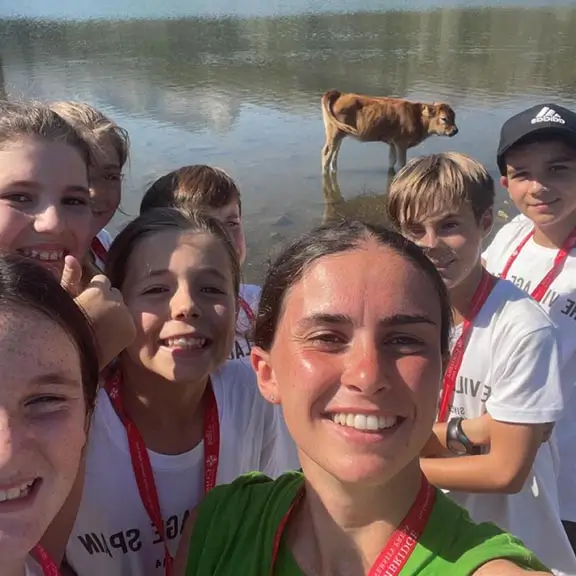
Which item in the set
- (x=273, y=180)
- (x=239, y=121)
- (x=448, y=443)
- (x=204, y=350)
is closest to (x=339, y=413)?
(x=204, y=350)

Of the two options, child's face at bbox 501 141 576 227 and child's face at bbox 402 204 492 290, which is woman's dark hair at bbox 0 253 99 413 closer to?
child's face at bbox 402 204 492 290

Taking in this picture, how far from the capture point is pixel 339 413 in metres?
1.79

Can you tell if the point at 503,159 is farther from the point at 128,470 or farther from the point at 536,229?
the point at 128,470

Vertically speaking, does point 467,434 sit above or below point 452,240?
below

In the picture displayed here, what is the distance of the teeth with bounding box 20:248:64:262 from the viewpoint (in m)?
2.67

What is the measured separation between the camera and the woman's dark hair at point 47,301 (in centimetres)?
170

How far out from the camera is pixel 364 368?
1.76m

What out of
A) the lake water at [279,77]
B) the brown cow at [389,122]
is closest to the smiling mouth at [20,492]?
the lake water at [279,77]

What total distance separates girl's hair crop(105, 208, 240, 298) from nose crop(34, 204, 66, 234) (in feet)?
0.94

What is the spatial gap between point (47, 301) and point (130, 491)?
2.98ft

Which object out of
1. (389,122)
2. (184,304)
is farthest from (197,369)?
(389,122)

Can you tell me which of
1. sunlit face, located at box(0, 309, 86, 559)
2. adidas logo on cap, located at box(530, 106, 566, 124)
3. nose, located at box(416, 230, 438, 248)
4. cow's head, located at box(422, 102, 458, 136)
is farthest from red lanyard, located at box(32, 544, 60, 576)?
cow's head, located at box(422, 102, 458, 136)

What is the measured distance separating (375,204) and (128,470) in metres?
7.91

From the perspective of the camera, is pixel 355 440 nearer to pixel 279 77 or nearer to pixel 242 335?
pixel 242 335
